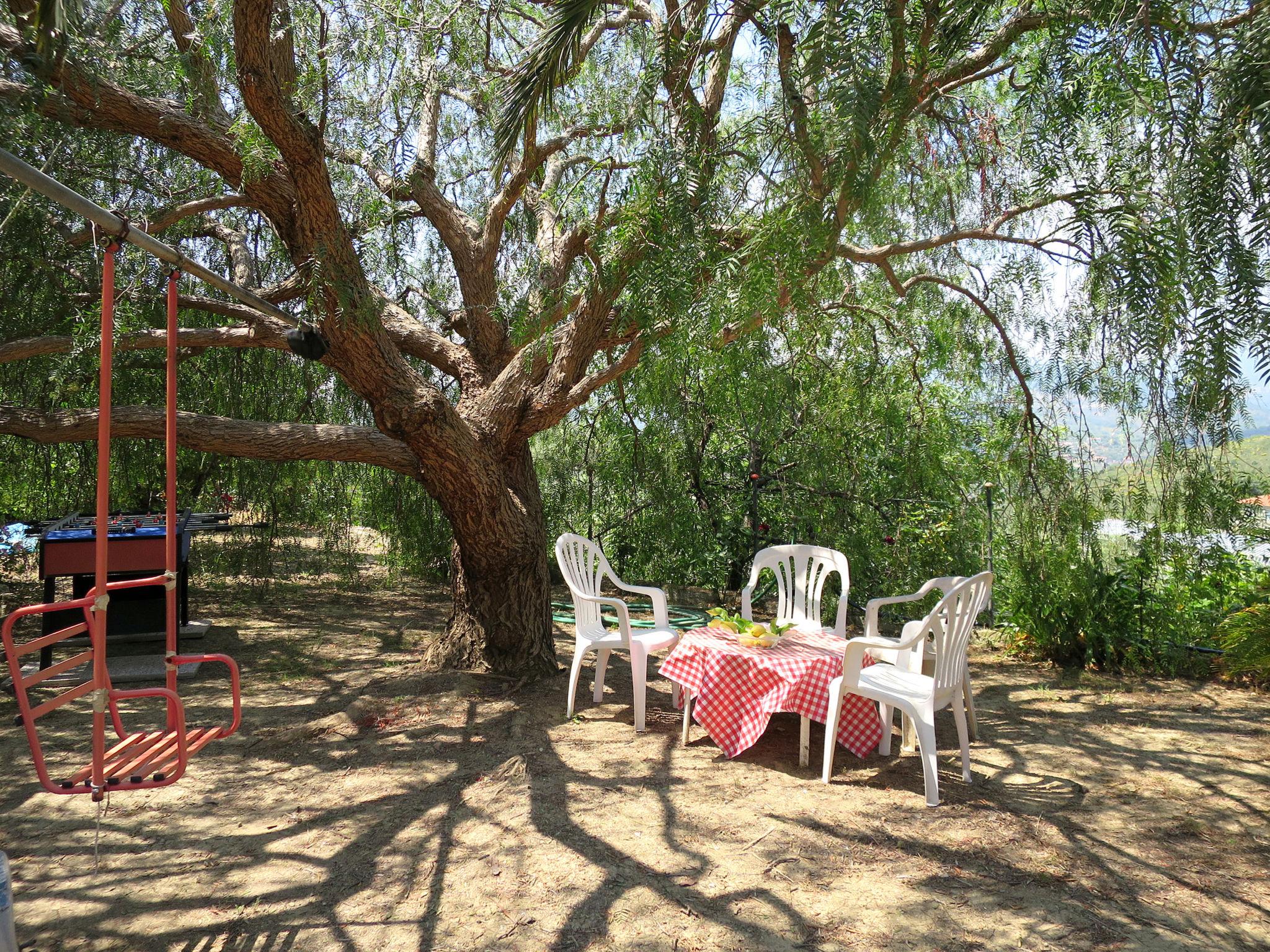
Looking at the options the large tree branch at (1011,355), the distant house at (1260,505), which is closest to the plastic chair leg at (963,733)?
the large tree branch at (1011,355)

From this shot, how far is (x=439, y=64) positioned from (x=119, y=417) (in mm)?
2534

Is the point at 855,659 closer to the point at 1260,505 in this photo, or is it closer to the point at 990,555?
the point at 1260,505

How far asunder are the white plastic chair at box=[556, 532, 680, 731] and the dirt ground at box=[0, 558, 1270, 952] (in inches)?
8.2

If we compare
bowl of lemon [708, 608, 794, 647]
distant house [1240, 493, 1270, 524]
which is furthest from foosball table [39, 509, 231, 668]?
distant house [1240, 493, 1270, 524]

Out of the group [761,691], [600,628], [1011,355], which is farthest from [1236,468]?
[600,628]

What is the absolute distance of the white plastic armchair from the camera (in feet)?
16.0

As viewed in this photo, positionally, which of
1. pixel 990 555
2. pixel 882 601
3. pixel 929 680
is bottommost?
pixel 929 680

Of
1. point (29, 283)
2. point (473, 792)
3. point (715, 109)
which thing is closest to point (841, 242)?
point (715, 109)

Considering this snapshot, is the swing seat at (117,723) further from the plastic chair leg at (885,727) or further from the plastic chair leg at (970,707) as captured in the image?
the plastic chair leg at (970,707)

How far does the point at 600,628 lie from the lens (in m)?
4.70

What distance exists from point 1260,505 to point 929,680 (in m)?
2.60

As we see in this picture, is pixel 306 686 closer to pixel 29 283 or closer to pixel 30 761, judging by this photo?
pixel 30 761

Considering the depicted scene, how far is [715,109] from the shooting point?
3.81m

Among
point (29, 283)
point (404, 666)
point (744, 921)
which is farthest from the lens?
point (404, 666)
